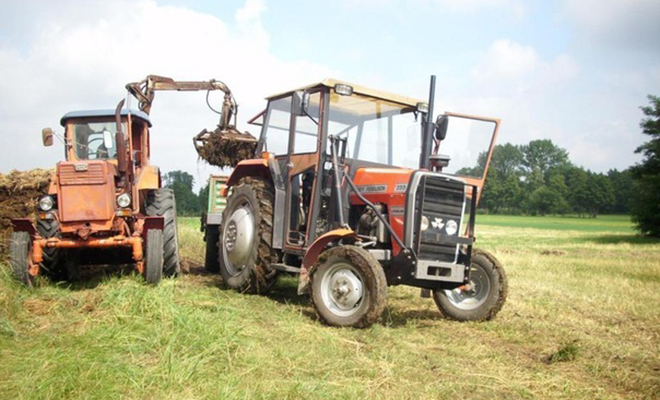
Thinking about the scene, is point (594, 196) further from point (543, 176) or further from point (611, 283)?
point (611, 283)

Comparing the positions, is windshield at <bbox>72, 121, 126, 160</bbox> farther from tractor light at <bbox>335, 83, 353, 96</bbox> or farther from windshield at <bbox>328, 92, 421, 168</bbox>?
tractor light at <bbox>335, 83, 353, 96</bbox>

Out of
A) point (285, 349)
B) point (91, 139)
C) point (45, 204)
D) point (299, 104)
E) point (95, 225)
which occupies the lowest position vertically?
point (285, 349)

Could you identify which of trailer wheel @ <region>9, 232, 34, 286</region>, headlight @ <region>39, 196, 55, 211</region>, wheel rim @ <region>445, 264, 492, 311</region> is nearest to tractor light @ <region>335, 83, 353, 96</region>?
wheel rim @ <region>445, 264, 492, 311</region>

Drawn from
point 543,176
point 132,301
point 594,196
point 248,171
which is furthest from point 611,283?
point 543,176

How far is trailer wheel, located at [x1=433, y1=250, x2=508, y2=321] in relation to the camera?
242 inches

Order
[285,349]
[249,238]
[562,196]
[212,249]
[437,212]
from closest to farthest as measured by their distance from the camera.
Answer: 1. [285,349]
2. [437,212]
3. [249,238]
4. [212,249]
5. [562,196]

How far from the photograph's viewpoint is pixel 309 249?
5953 millimetres

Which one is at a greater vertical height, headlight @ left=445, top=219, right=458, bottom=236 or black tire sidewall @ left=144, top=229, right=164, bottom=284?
headlight @ left=445, top=219, right=458, bottom=236

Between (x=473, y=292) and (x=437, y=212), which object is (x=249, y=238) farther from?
(x=473, y=292)

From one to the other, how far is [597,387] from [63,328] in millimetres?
3987

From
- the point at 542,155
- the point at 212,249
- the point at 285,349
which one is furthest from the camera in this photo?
the point at 542,155

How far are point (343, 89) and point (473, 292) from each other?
8.42 feet

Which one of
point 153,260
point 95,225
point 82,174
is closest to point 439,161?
point 153,260

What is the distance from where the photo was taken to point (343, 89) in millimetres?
6051
